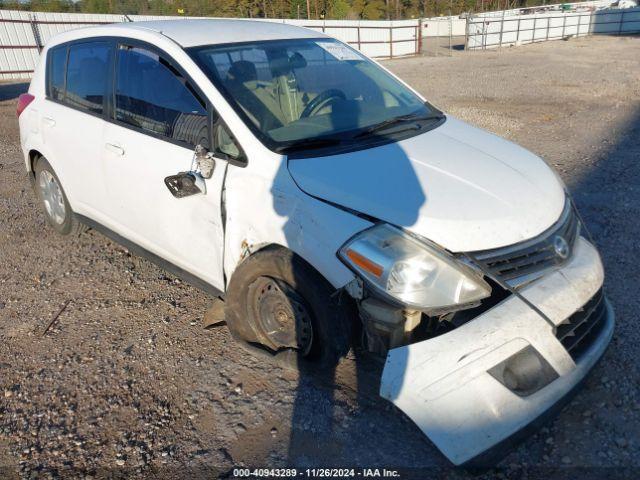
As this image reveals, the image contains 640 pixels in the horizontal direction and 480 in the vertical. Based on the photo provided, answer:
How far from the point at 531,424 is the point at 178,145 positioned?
232cm

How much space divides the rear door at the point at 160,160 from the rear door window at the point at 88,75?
192 mm

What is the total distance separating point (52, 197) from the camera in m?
4.55

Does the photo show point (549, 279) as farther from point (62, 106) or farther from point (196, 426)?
point (62, 106)

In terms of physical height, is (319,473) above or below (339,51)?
below

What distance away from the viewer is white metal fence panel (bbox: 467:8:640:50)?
26.8 metres

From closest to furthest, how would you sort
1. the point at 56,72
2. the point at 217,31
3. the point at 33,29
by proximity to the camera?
the point at 217,31 < the point at 56,72 < the point at 33,29

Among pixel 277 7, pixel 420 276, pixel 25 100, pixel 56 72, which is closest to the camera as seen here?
pixel 420 276

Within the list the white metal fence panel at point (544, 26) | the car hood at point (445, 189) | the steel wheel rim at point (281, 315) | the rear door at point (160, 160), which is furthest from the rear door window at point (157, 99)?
the white metal fence panel at point (544, 26)

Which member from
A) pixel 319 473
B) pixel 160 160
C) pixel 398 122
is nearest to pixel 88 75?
pixel 160 160

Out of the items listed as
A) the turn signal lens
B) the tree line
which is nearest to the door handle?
the turn signal lens

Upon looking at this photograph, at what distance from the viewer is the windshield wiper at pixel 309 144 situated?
8.50ft

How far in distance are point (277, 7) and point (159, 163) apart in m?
47.5

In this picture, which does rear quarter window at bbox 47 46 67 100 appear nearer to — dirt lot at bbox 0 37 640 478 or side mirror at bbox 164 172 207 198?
dirt lot at bbox 0 37 640 478

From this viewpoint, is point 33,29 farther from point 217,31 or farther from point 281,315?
→ point 281,315
